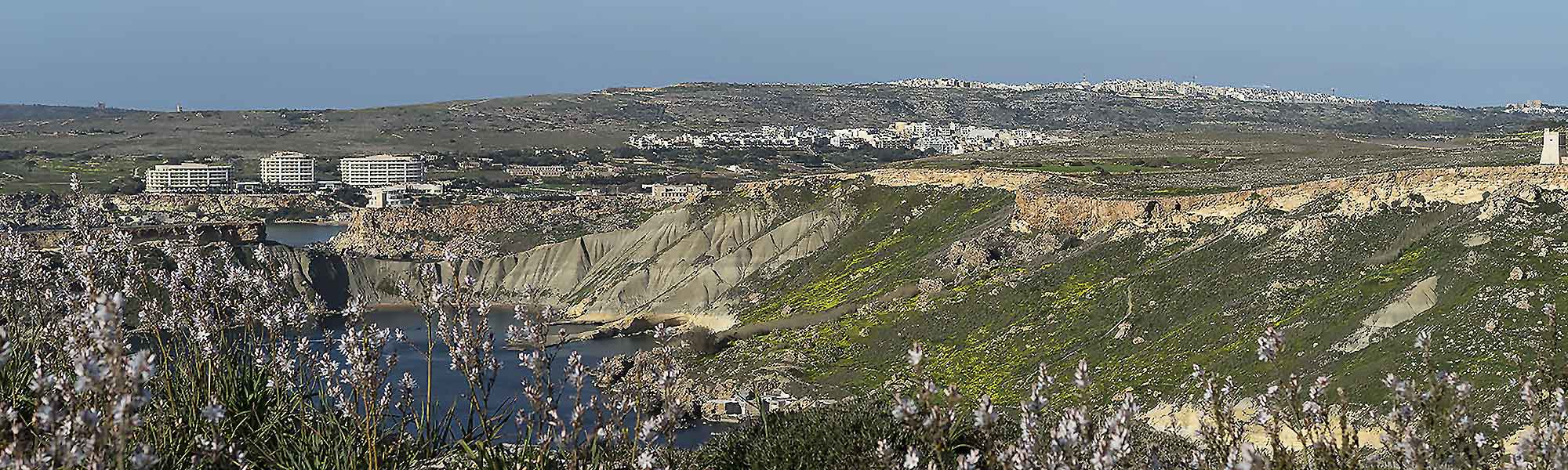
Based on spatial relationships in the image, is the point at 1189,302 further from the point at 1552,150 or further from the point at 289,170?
the point at 289,170

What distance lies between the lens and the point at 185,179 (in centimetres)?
14125

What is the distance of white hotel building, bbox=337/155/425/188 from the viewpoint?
495 ft

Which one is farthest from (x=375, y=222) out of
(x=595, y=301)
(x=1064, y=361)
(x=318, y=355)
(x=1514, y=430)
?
(x=318, y=355)

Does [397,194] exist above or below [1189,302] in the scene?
below

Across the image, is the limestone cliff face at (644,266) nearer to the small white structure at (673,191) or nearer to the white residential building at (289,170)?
the small white structure at (673,191)

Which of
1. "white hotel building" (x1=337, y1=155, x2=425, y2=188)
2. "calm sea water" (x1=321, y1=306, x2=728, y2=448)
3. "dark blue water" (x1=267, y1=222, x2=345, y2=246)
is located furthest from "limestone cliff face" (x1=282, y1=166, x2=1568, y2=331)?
"white hotel building" (x1=337, y1=155, x2=425, y2=188)

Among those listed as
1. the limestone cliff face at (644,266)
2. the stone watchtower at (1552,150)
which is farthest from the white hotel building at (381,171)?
the stone watchtower at (1552,150)

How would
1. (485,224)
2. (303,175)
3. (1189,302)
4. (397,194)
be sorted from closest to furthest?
(1189,302), (485,224), (397,194), (303,175)

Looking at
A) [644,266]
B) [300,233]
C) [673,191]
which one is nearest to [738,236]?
[644,266]

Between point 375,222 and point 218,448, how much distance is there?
100975 millimetres

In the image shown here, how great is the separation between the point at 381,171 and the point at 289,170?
35.1 feet

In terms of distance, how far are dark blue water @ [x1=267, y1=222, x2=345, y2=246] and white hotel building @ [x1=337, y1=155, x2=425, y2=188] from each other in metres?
21.7

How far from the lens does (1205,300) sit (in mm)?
41594

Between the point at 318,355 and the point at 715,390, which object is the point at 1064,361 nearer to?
the point at 715,390
